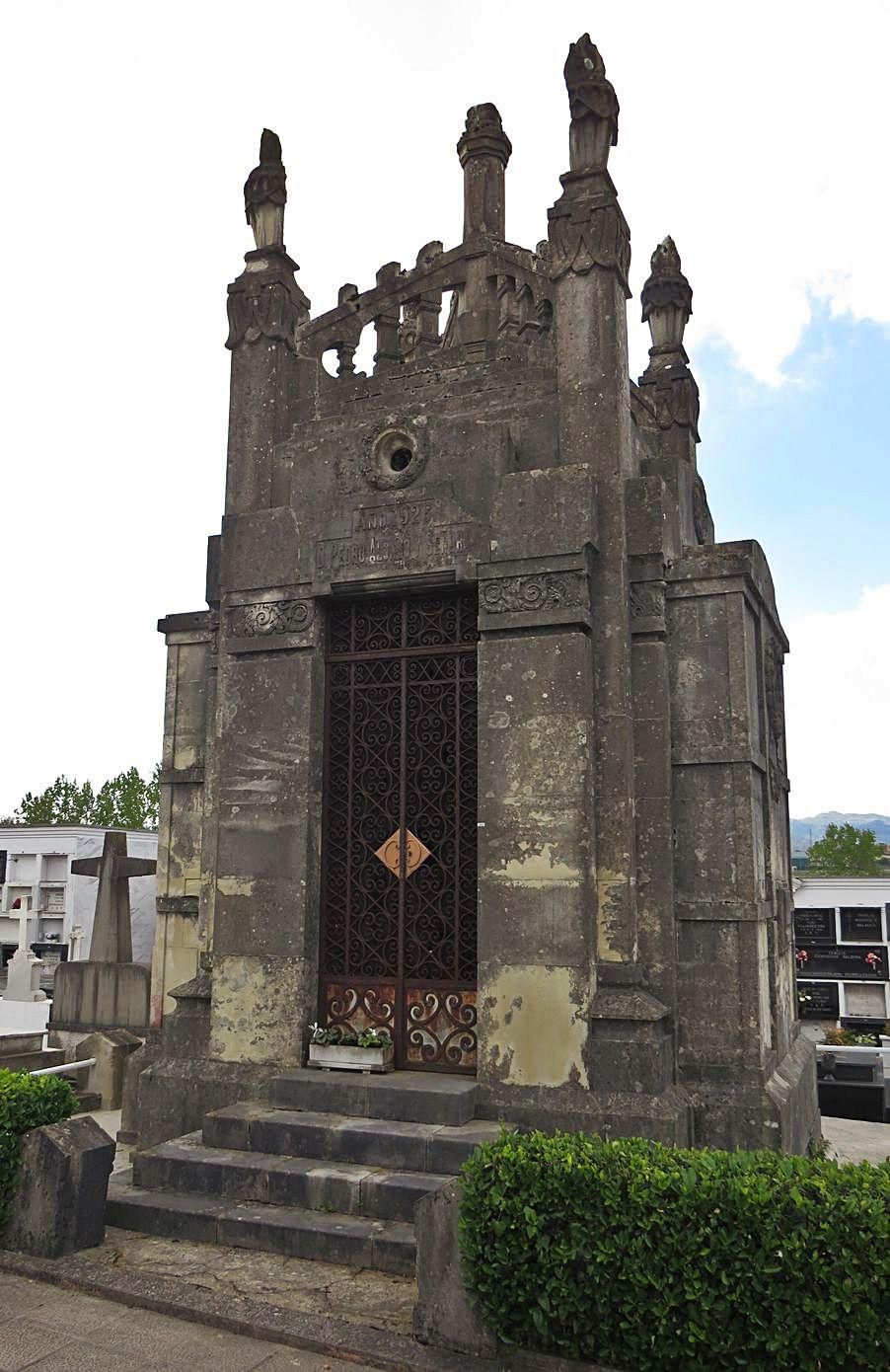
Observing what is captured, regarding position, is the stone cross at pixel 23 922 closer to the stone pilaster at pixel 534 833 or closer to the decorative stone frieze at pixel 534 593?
the stone pilaster at pixel 534 833

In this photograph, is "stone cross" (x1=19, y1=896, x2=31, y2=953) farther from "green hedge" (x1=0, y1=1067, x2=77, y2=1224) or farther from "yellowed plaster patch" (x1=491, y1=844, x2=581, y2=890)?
"yellowed plaster patch" (x1=491, y1=844, x2=581, y2=890)

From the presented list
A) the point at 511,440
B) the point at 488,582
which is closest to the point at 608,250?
the point at 511,440

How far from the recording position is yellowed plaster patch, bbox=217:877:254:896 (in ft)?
30.3

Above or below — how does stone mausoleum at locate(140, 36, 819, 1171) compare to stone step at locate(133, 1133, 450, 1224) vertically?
above

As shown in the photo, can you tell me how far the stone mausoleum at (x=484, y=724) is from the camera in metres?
7.97

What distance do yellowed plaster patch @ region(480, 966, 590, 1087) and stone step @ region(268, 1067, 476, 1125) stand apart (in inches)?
16.3

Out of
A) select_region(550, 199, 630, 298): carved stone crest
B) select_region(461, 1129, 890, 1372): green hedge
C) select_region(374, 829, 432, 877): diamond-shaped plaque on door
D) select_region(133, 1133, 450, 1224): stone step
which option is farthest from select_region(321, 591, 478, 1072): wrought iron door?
select_region(461, 1129, 890, 1372): green hedge

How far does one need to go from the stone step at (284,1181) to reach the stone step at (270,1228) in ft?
0.20

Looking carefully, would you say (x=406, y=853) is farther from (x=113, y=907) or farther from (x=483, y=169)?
(x=113, y=907)

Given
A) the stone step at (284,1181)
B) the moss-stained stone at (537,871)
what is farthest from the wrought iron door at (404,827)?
the stone step at (284,1181)

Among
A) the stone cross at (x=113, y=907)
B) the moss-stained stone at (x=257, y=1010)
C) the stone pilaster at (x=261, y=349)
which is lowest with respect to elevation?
the moss-stained stone at (x=257, y=1010)

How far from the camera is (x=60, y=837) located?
47.2 meters

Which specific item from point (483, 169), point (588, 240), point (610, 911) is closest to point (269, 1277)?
point (610, 911)

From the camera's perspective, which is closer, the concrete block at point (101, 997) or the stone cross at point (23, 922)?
the concrete block at point (101, 997)
